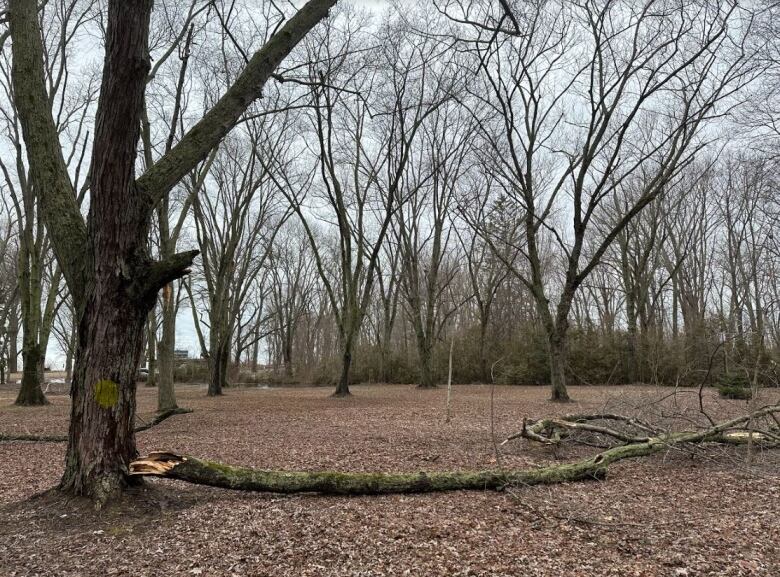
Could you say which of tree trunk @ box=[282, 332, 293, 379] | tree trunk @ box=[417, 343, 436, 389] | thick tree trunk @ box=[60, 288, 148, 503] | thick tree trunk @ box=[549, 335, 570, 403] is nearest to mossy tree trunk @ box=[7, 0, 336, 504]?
thick tree trunk @ box=[60, 288, 148, 503]

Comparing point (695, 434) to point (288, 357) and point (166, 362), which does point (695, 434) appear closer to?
point (166, 362)

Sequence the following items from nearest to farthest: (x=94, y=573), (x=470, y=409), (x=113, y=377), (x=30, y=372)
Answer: (x=94, y=573) → (x=113, y=377) → (x=470, y=409) → (x=30, y=372)

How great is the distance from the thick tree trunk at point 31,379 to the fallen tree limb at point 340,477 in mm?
10220

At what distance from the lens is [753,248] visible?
23.9m

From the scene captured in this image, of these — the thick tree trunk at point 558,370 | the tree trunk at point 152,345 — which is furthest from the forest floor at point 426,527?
the tree trunk at point 152,345

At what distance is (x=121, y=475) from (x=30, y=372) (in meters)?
10.6

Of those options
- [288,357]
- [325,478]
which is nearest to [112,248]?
[325,478]

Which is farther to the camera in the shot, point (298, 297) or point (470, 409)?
point (298, 297)

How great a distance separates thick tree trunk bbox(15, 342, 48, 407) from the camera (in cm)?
1153

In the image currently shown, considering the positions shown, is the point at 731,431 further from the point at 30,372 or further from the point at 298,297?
the point at 298,297

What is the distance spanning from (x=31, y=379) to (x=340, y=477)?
1127cm

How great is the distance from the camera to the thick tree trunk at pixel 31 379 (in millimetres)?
11531

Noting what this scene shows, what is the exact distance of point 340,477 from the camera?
12.2ft

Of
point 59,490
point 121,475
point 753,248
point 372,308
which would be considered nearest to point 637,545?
point 121,475
